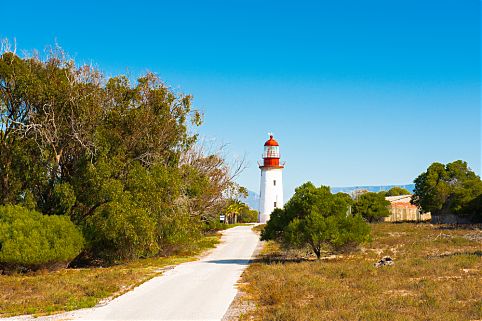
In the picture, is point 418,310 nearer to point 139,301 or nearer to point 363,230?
point 139,301

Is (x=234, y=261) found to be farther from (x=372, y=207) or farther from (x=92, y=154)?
(x=372, y=207)

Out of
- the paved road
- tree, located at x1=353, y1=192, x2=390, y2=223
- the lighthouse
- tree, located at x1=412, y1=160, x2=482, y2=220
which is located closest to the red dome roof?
the lighthouse

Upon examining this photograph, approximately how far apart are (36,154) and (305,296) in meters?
15.5

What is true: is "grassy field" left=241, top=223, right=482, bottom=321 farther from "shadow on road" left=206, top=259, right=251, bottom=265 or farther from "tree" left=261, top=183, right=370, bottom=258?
"shadow on road" left=206, top=259, right=251, bottom=265

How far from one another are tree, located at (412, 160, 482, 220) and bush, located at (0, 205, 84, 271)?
4553cm

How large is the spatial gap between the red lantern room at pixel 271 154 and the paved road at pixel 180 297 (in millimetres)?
45234

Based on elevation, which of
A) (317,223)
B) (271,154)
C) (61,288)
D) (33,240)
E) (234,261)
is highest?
(271,154)

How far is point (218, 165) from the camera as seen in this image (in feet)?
136

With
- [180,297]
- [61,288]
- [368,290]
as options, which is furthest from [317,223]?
[61,288]

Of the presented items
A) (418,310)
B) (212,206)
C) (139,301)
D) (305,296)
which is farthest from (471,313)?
(212,206)

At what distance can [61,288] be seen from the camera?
15836 mm

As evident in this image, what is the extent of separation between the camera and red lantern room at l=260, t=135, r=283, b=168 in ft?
221

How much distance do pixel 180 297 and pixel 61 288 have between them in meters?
4.22

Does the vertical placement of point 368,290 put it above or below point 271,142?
below
